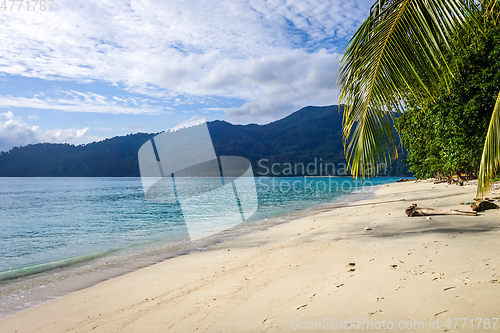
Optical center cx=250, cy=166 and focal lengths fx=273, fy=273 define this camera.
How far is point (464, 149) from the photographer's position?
10445 millimetres

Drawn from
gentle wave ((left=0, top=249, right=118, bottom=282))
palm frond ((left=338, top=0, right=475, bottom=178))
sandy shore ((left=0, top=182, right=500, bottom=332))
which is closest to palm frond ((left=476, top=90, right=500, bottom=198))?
palm frond ((left=338, top=0, right=475, bottom=178))

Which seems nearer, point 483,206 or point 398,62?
point 398,62

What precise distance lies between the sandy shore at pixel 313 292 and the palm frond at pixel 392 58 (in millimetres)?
1748

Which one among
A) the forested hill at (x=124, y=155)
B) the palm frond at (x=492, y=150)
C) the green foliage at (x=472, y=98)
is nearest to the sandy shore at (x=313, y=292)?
the palm frond at (x=492, y=150)

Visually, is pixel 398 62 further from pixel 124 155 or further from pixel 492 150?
pixel 124 155

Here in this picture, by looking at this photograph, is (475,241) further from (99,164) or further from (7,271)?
(99,164)

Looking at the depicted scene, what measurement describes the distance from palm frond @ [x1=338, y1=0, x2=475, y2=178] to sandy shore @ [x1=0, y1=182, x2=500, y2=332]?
175 cm

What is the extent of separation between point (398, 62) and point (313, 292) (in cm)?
318

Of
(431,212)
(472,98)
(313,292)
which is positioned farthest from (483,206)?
(313,292)

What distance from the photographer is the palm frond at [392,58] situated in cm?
312

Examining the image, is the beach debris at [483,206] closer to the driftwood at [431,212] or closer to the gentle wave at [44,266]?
the driftwood at [431,212]

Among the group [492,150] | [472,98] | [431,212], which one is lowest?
[431,212]

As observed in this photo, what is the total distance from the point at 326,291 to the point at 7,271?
9.93 m

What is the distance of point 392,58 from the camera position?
129 inches
